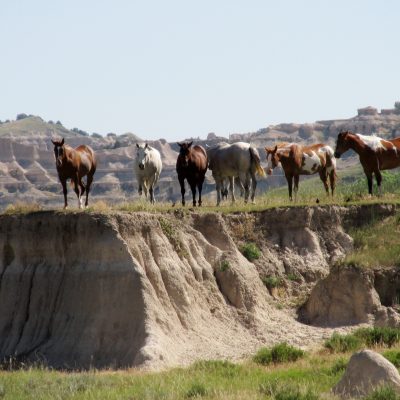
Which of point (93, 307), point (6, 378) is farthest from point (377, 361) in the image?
point (93, 307)

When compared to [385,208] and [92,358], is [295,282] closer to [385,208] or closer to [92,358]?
[385,208]

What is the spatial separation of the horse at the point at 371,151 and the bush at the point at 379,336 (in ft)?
33.8

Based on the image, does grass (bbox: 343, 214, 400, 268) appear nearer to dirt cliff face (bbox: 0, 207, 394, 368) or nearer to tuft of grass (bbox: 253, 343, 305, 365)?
dirt cliff face (bbox: 0, 207, 394, 368)

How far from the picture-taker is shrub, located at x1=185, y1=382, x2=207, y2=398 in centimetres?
2656

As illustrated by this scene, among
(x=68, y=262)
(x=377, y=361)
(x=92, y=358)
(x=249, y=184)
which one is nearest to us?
(x=377, y=361)

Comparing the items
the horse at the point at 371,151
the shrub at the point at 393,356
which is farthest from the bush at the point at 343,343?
the horse at the point at 371,151

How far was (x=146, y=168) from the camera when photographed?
4425cm

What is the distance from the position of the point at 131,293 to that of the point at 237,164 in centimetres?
1005

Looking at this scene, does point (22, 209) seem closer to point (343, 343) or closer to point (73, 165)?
point (73, 165)

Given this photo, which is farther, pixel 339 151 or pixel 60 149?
pixel 339 151

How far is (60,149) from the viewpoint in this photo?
39250mm

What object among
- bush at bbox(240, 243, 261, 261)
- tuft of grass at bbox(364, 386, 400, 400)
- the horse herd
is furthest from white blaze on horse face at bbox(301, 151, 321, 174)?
tuft of grass at bbox(364, 386, 400, 400)

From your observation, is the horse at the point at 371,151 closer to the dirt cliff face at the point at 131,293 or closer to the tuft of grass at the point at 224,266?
the dirt cliff face at the point at 131,293

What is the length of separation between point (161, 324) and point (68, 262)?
3.69 m
